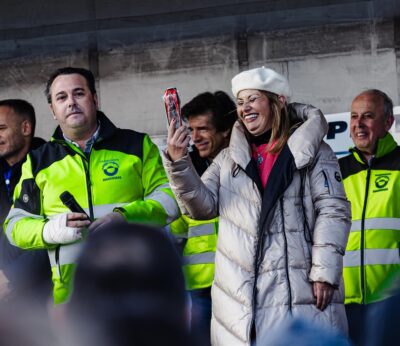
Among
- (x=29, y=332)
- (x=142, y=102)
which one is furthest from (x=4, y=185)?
(x=29, y=332)

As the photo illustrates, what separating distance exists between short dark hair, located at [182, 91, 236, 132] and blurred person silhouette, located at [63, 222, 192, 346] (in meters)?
3.78

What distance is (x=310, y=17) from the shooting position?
7641mm

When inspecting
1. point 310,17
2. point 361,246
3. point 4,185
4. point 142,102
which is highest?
point 310,17

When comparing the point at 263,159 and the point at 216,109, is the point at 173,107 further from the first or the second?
the point at 216,109

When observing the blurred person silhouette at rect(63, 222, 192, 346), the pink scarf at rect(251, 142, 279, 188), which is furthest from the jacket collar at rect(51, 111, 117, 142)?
the blurred person silhouette at rect(63, 222, 192, 346)

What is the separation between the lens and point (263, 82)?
470 cm

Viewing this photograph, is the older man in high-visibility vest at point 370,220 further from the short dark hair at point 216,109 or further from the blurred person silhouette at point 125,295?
the blurred person silhouette at point 125,295

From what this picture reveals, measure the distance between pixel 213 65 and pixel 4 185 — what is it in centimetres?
258

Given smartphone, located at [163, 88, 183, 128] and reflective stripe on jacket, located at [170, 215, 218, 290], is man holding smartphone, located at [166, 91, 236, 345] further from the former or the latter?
smartphone, located at [163, 88, 183, 128]

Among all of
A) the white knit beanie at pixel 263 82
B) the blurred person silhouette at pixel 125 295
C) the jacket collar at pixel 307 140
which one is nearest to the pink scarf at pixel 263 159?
the jacket collar at pixel 307 140

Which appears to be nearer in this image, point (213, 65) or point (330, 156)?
point (330, 156)

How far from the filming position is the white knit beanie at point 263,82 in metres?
4.70

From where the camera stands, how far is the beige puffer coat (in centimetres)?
435

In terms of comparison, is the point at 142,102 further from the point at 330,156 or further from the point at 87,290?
the point at 87,290
